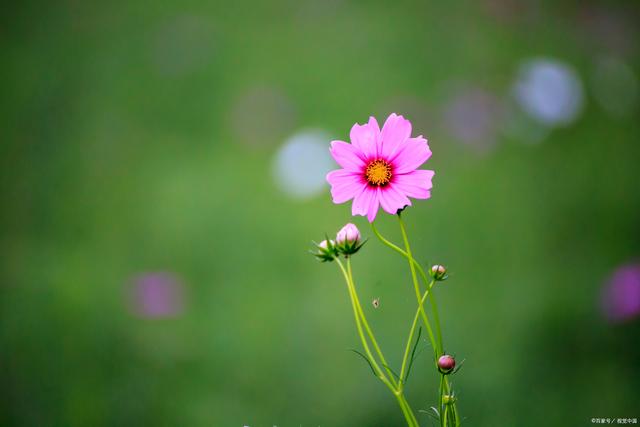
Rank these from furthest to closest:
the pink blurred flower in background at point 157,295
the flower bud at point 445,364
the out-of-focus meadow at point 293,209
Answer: the pink blurred flower in background at point 157,295 → the out-of-focus meadow at point 293,209 → the flower bud at point 445,364

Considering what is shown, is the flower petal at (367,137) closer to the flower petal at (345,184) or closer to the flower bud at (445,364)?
the flower petal at (345,184)

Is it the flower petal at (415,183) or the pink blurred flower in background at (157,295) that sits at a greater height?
the pink blurred flower in background at (157,295)

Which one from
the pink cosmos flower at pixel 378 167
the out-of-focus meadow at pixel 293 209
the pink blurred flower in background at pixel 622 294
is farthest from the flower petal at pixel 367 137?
the pink blurred flower in background at pixel 622 294

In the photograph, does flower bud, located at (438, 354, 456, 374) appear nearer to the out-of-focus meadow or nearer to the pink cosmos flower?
the pink cosmos flower

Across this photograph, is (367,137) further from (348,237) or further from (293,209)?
(293,209)

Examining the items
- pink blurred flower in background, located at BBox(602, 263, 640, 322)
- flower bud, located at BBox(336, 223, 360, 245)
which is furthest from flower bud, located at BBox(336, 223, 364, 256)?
pink blurred flower in background, located at BBox(602, 263, 640, 322)

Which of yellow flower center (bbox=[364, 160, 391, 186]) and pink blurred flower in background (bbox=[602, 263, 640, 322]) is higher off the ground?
pink blurred flower in background (bbox=[602, 263, 640, 322])
